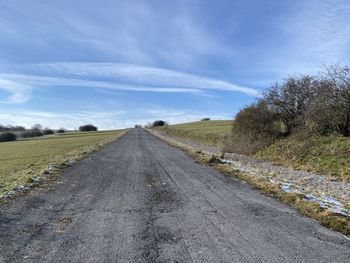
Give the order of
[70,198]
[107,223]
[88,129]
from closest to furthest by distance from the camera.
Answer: [107,223]
[70,198]
[88,129]

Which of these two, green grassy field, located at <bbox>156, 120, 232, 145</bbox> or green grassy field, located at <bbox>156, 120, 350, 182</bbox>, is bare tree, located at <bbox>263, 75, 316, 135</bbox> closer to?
green grassy field, located at <bbox>156, 120, 350, 182</bbox>

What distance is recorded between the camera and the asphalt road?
4512mm

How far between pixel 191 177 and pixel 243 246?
6.94 m

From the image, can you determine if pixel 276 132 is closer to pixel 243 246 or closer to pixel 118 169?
pixel 118 169

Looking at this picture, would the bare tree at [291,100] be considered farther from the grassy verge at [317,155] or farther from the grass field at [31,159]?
the grass field at [31,159]

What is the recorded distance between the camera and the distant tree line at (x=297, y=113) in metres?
16.1

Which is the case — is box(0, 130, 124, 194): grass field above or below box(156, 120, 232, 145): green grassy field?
below

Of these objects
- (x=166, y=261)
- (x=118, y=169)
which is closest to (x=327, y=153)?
(x=118, y=169)

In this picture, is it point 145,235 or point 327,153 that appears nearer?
point 145,235

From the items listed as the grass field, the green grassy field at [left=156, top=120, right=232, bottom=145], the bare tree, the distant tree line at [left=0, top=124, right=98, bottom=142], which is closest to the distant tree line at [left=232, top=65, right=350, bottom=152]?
the bare tree

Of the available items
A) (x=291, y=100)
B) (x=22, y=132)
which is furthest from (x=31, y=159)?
(x=22, y=132)

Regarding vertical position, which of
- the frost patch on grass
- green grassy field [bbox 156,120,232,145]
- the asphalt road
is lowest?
the frost patch on grass

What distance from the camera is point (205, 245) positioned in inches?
192

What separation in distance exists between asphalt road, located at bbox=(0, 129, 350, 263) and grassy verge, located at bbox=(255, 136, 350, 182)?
524cm
